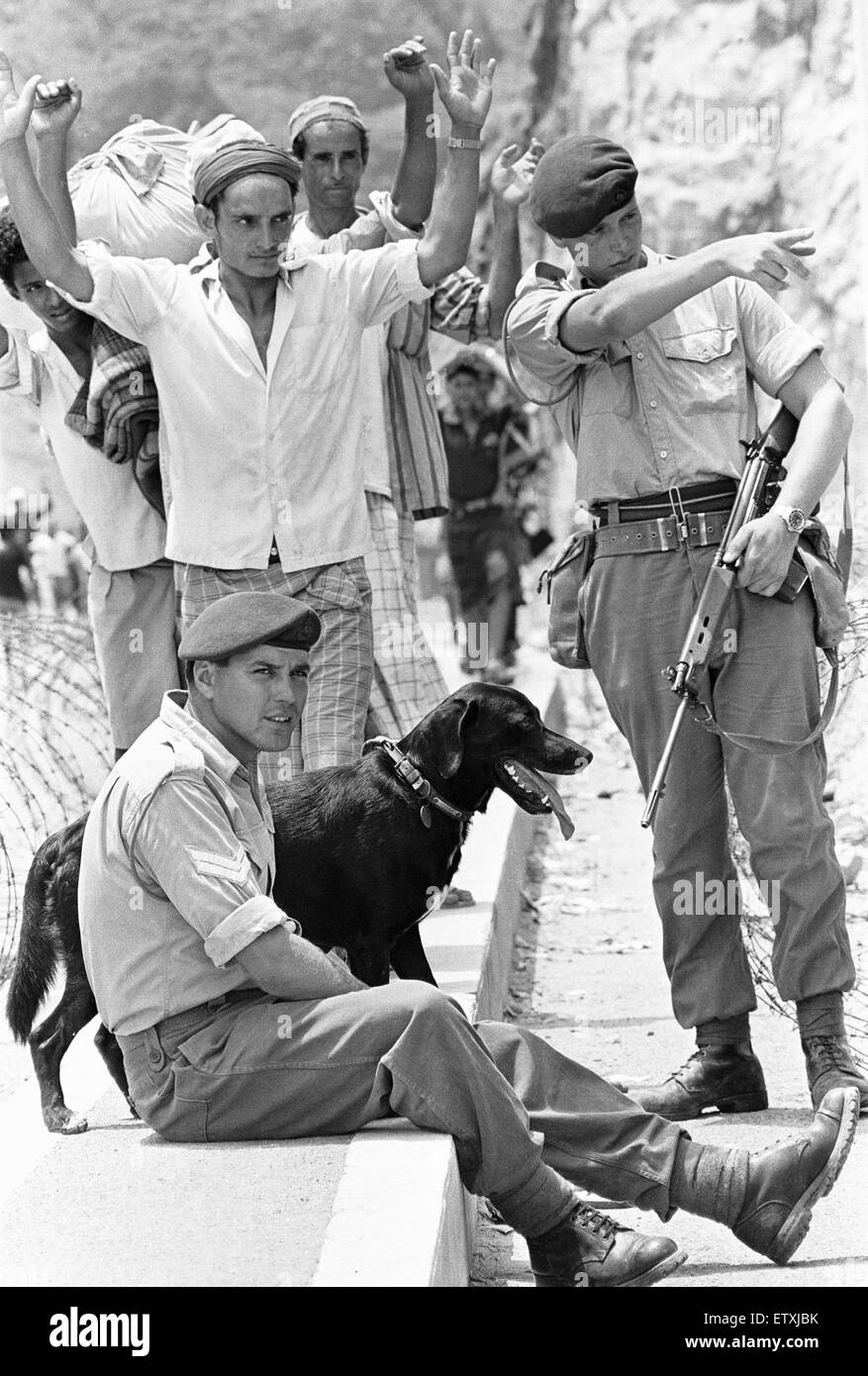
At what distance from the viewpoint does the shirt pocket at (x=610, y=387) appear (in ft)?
16.3

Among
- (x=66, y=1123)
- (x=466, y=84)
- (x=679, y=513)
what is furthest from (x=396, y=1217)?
(x=466, y=84)

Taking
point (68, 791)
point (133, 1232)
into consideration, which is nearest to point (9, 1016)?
point (133, 1232)

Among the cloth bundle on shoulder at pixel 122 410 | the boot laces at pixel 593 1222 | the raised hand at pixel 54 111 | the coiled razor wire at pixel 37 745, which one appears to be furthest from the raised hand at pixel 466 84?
the boot laces at pixel 593 1222

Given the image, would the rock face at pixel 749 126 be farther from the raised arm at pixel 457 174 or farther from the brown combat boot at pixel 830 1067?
the brown combat boot at pixel 830 1067

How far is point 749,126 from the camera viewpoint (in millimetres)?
12961

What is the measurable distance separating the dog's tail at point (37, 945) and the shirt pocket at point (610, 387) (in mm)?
1778

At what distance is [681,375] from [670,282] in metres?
0.39

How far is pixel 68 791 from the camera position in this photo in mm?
10719

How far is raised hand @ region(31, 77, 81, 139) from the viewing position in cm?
515

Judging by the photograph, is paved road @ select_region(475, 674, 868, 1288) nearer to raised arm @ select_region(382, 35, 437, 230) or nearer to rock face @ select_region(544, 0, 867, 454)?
raised arm @ select_region(382, 35, 437, 230)

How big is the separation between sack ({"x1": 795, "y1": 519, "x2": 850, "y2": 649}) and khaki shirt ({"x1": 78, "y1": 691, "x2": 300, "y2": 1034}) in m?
1.65

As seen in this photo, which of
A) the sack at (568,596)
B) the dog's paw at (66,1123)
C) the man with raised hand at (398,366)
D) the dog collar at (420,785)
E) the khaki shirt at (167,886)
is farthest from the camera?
the man with raised hand at (398,366)
